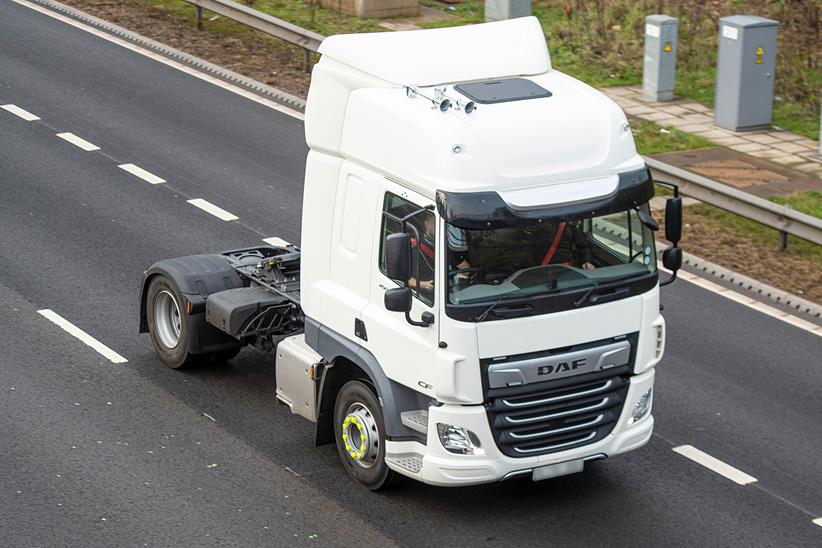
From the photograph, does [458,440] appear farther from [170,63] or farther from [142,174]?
[170,63]

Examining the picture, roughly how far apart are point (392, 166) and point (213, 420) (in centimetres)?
301

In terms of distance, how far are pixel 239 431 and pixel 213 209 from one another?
17.3ft

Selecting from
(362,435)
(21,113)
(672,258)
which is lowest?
(362,435)

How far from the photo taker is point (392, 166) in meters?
9.84

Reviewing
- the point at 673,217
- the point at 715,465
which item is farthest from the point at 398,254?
the point at 715,465

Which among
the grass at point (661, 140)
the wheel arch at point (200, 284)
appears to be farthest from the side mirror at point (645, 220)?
the grass at point (661, 140)

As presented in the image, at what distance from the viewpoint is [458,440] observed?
9.67 meters

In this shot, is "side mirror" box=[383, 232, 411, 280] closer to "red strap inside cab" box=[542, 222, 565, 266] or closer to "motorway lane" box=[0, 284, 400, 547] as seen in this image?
"red strap inside cab" box=[542, 222, 565, 266]

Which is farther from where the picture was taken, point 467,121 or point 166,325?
point 166,325

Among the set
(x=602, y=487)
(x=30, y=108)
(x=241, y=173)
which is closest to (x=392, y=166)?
(x=602, y=487)

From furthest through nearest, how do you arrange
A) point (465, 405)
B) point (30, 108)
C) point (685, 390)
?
point (30, 108) → point (685, 390) → point (465, 405)

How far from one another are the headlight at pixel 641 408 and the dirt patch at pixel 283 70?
4.68m

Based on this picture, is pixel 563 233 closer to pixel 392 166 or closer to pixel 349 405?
pixel 392 166

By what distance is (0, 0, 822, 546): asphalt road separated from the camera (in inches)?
395
